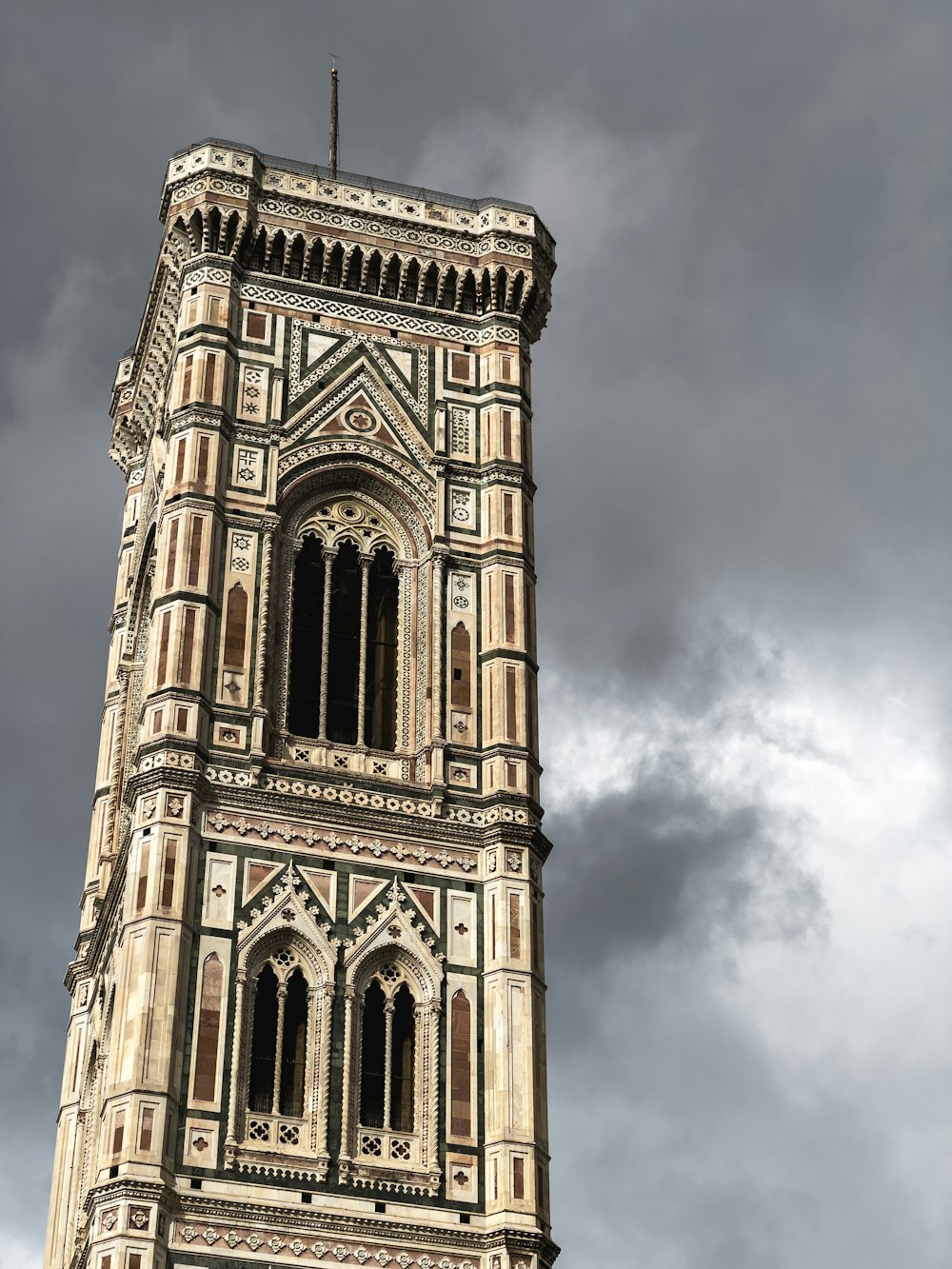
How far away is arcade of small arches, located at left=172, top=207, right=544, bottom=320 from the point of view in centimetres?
4016

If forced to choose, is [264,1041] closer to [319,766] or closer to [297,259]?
[319,766]

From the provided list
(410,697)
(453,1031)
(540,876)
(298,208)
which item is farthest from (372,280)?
(453,1031)

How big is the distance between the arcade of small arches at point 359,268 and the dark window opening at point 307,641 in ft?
17.1

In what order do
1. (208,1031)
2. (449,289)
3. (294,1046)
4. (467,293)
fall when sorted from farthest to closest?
(467,293) → (449,289) → (294,1046) → (208,1031)

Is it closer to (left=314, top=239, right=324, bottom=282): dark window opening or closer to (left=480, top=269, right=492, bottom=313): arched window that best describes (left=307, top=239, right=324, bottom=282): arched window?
(left=314, top=239, right=324, bottom=282): dark window opening

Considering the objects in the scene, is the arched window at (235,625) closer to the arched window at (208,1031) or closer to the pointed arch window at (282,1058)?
the pointed arch window at (282,1058)

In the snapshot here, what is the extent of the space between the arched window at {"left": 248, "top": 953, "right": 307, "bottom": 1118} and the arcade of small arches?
12.6 meters

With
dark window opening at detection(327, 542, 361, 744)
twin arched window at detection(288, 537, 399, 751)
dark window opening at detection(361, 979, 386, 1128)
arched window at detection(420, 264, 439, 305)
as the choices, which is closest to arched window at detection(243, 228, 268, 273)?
arched window at detection(420, 264, 439, 305)

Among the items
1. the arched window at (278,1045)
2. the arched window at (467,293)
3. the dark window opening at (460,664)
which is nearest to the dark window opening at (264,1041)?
the arched window at (278,1045)

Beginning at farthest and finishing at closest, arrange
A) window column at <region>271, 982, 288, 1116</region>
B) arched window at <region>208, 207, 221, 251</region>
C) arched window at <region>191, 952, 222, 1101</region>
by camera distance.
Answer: arched window at <region>208, 207, 221, 251</region>
window column at <region>271, 982, 288, 1116</region>
arched window at <region>191, 952, 222, 1101</region>

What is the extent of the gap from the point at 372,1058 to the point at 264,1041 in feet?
4.99

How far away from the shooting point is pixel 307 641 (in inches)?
1463

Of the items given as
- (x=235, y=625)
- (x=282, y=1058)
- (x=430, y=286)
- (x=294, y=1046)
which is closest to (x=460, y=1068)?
(x=294, y=1046)

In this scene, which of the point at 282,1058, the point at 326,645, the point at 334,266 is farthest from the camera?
the point at 334,266
